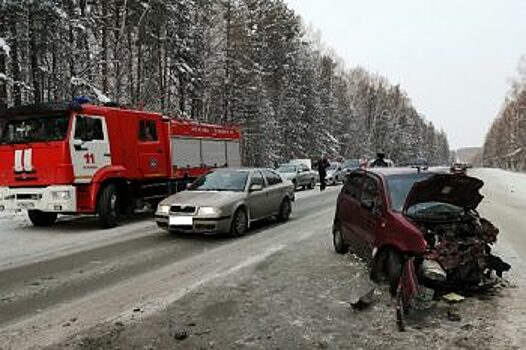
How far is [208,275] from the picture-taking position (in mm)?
8852

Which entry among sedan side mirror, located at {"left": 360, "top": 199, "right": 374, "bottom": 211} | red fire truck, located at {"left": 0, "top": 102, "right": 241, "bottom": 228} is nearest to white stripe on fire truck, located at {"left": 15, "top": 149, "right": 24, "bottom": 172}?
red fire truck, located at {"left": 0, "top": 102, "right": 241, "bottom": 228}

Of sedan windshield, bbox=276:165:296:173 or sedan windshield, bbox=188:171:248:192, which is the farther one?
sedan windshield, bbox=276:165:296:173

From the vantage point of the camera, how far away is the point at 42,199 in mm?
14008

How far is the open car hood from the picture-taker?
26.0ft

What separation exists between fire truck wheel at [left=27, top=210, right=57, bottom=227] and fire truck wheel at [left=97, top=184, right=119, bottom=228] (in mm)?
1680

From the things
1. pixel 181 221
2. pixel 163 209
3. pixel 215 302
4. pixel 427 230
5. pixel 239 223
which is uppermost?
pixel 427 230

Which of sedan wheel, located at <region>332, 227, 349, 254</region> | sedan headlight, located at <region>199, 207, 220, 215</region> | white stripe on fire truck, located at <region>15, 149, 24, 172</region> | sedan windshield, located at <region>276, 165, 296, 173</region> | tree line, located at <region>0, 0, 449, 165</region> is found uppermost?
tree line, located at <region>0, 0, 449, 165</region>

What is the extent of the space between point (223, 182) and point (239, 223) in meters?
1.25

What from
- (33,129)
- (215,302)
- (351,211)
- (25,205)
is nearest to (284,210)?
(351,211)

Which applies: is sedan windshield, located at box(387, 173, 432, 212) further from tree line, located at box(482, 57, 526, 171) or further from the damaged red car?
tree line, located at box(482, 57, 526, 171)

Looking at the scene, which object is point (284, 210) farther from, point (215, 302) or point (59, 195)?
point (215, 302)

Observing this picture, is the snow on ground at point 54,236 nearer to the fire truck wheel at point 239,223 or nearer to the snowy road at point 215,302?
the snowy road at point 215,302

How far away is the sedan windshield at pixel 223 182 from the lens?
13625mm

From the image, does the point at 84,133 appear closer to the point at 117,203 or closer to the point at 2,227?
the point at 117,203
